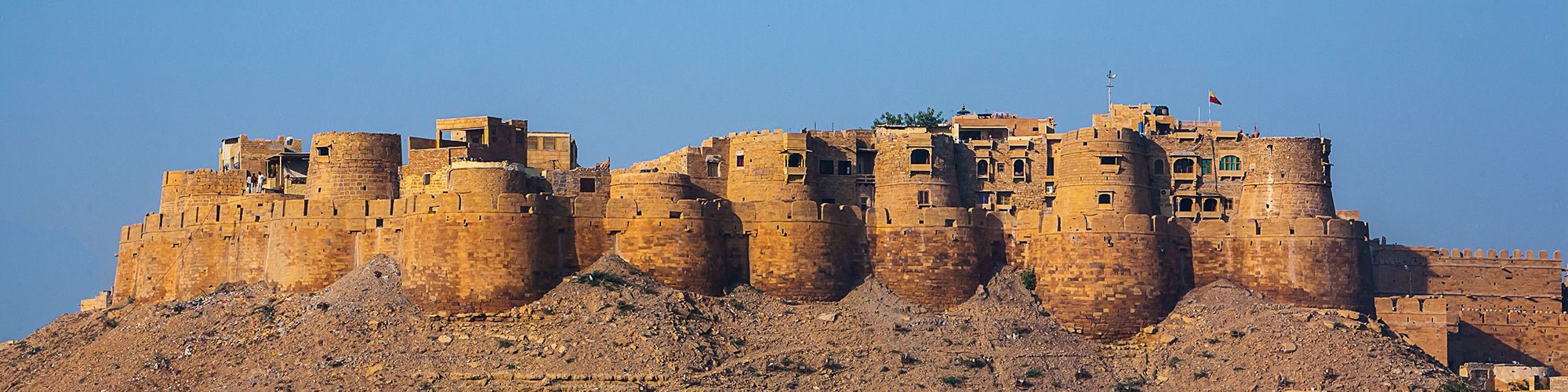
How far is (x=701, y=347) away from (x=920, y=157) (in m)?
12.2

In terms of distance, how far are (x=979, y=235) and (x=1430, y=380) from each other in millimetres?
14254

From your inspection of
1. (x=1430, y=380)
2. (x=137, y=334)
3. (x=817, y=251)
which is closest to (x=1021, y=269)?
(x=817, y=251)

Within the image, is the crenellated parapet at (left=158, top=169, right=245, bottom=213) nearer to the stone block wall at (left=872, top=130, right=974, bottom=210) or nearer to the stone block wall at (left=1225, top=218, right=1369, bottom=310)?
the stone block wall at (left=872, top=130, right=974, bottom=210)

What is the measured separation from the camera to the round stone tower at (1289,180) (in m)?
74.9

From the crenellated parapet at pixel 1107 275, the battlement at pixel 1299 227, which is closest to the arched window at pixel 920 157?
the crenellated parapet at pixel 1107 275

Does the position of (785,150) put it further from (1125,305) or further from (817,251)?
(1125,305)

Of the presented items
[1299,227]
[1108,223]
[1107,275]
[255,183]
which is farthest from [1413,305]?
[255,183]

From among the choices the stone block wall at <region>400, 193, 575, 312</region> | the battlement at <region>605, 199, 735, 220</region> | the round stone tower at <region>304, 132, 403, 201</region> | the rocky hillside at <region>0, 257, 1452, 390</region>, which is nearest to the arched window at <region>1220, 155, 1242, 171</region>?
the rocky hillside at <region>0, 257, 1452, 390</region>

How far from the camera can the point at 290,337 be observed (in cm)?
6938

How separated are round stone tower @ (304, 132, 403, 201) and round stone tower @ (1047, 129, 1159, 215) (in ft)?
67.6

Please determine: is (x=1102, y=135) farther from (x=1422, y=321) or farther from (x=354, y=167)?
(x=354, y=167)

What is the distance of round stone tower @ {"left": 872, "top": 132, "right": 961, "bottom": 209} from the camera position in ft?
250

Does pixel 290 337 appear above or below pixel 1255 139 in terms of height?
below

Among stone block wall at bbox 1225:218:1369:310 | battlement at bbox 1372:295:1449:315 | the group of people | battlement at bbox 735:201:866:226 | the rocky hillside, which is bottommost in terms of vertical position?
the rocky hillside
